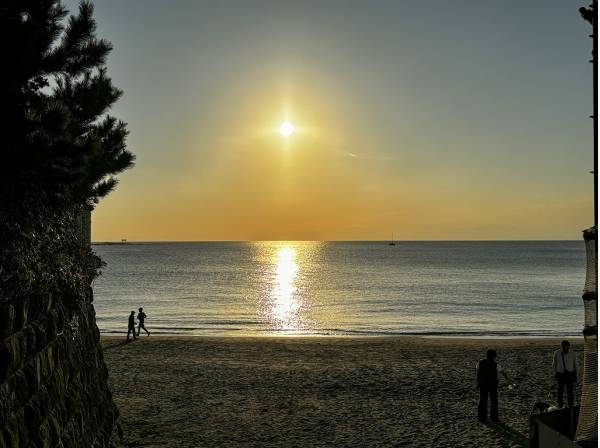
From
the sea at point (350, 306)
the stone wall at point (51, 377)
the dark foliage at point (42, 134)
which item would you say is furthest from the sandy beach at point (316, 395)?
the sea at point (350, 306)

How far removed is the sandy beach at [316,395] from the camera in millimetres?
14008

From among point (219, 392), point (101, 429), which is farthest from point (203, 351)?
point (101, 429)

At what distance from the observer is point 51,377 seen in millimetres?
8891

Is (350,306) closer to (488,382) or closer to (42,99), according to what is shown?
(488,382)

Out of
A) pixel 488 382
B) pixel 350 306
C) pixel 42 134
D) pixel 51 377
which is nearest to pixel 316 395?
pixel 488 382

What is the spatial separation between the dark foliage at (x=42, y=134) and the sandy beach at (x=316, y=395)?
6099 millimetres

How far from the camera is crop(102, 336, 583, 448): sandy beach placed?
14008 mm

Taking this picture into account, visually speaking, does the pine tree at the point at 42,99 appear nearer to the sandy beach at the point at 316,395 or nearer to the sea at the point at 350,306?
the sandy beach at the point at 316,395

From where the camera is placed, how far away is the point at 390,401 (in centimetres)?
1706

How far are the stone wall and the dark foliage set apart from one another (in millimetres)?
490

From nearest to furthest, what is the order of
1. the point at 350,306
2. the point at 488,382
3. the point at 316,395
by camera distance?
the point at 488,382, the point at 316,395, the point at 350,306

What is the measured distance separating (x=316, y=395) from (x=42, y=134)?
1230 cm

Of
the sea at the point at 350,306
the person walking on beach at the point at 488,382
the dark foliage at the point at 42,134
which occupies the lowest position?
the sea at the point at 350,306

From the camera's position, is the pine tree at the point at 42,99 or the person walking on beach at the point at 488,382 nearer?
the pine tree at the point at 42,99
